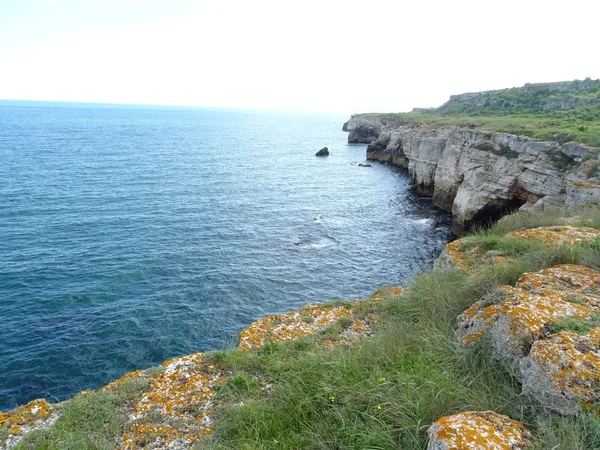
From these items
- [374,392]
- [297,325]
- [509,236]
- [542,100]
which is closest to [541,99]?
[542,100]

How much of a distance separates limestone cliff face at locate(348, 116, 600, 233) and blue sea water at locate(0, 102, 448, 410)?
3512mm

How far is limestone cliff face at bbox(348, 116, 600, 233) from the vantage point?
87.3 ft

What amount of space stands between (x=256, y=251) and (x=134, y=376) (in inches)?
816

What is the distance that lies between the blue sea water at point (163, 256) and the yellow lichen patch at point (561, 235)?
12.5 metres

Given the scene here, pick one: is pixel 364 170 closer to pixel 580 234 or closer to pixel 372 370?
pixel 580 234

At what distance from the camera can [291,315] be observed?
38.4 ft

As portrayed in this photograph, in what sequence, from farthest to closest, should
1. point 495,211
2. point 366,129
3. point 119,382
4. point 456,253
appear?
1. point 366,129
2. point 495,211
3. point 456,253
4. point 119,382

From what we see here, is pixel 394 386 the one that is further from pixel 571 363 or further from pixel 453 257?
pixel 453 257

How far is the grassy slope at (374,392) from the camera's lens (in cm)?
499

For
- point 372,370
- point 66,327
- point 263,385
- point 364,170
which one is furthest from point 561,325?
point 364,170

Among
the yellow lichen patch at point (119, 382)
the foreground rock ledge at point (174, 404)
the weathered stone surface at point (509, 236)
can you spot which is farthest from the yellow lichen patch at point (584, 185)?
the yellow lichen patch at point (119, 382)

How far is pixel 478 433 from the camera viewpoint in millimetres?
4145

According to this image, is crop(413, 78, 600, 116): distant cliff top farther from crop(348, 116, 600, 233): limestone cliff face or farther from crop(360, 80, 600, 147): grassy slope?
crop(348, 116, 600, 233): limestone cliff face

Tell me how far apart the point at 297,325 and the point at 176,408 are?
4350mm
